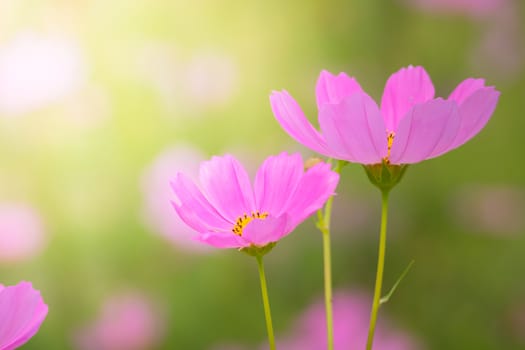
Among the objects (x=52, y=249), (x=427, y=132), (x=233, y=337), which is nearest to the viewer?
(x=427, y=132)

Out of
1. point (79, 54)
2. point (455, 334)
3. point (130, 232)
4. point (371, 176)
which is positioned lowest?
point (455, 334)

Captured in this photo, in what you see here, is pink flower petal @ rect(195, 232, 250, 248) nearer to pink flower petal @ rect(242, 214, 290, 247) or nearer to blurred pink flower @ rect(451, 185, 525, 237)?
pink flower petal @ rect(242, 214, 290, 247)

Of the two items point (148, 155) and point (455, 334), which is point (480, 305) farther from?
point (148, 155)

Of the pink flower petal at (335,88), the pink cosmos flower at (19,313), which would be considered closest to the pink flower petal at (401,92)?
the pink flower petal at (335,88)

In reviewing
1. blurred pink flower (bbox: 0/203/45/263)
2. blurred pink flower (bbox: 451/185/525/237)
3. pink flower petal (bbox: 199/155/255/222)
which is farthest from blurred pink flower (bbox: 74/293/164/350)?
pink flower petal (bbox: 199/155/255/222)

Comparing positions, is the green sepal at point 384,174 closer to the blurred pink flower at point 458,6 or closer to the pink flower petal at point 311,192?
the pink flower petal at point 311,192

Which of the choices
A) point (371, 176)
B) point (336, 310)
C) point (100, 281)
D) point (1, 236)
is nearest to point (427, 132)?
point (371, 176)
